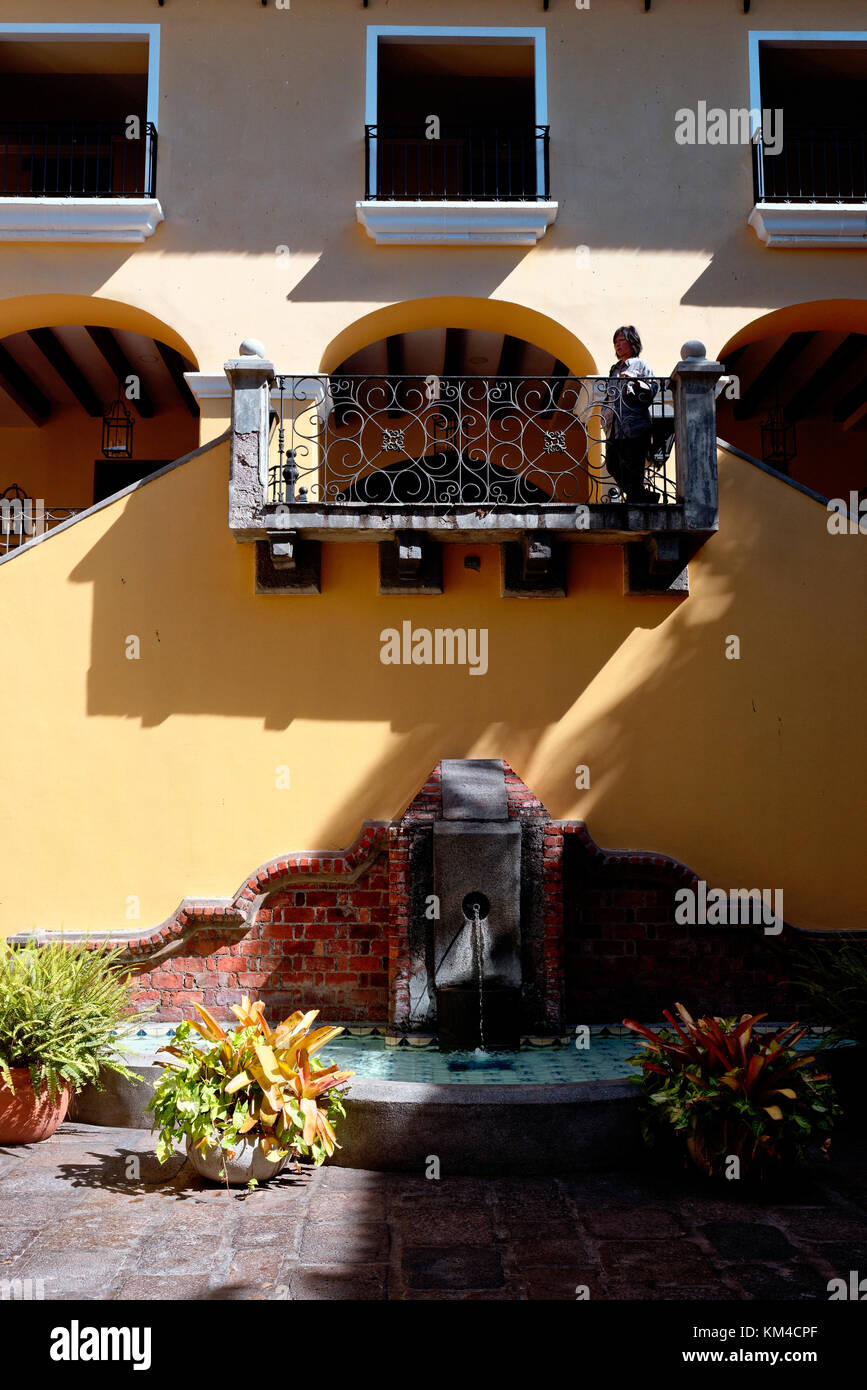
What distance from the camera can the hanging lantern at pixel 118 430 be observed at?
40.7ft

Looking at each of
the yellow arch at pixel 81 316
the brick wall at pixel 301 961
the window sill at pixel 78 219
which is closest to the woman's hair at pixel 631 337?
the yellow arch at pixel 81 316

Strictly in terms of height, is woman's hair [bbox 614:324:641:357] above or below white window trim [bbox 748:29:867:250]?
below

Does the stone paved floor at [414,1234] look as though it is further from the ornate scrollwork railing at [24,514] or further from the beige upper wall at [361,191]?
the ornate scrollwork railing at [24,514]

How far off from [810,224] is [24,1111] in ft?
30.3

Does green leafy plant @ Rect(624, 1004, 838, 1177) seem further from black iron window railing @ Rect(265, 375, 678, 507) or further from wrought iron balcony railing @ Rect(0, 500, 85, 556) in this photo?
wrought iron balcony railing @ Rect(0, 500, 85, 556)

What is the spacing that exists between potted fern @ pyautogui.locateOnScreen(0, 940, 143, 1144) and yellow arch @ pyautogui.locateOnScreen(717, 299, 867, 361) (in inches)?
289

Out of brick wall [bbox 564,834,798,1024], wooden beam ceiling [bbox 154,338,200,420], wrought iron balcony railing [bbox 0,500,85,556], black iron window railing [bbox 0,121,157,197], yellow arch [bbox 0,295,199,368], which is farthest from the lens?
wrought iron balcony railing [bbox 0,500,85,556]

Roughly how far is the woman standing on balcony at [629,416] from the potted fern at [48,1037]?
16.3 ft

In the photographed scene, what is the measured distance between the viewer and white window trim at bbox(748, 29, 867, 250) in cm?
948

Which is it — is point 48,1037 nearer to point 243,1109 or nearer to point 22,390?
point 243,1109

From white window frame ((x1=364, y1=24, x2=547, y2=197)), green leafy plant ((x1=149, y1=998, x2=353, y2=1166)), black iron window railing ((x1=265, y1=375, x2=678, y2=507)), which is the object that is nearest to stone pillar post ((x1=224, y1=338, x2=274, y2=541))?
black iron window railing ((x1=265, y1=375, x2=678, y2=507))

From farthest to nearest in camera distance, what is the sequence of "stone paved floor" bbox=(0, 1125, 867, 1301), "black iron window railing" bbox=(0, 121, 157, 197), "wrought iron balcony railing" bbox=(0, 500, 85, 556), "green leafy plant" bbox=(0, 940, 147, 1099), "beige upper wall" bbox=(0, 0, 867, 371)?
"wrought iron balcony railing" bbox=(0, 500, 85, 556), "black iron window railing" bbox=(0, 121, 157, 197), "beige upper wall" bbox=(0, 0, 867, 371), "green leafy plant" bbox=(0, 940, 147, 1099), "stone paved floor" bbox=(0, 1125, 867, 1301)

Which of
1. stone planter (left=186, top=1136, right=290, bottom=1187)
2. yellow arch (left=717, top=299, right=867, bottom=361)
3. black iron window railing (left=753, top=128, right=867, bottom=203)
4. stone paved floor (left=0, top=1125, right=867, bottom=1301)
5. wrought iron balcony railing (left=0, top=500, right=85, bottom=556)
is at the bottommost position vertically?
stone paved floor (left=0, top=1125, right=867, bottom=1301)

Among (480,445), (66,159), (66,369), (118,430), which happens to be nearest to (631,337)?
(480,445)
